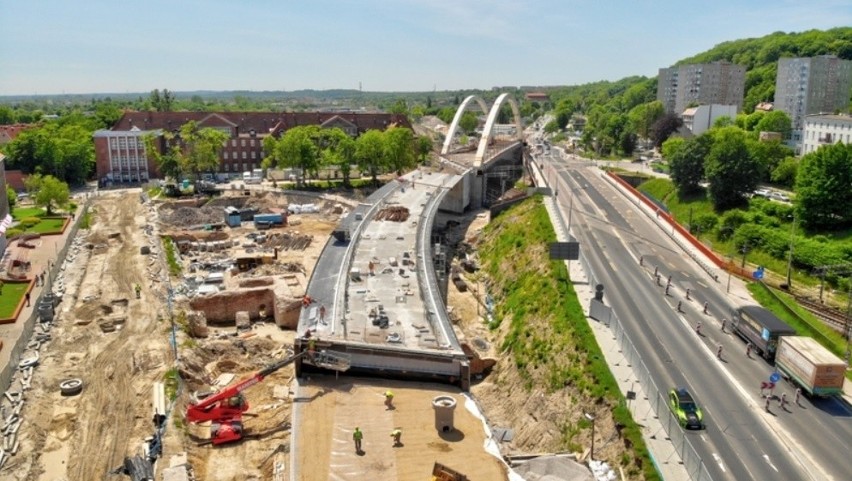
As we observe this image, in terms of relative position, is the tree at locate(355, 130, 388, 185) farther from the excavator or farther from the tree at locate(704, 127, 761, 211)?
the excavator

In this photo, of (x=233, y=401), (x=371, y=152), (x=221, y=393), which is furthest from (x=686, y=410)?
(x=371, y=152)

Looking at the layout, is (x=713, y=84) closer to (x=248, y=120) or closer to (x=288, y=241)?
(x=248, y=120)

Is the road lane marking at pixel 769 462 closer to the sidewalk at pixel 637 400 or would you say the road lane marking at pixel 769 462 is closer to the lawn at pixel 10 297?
the sidewalk at pixel 637 400

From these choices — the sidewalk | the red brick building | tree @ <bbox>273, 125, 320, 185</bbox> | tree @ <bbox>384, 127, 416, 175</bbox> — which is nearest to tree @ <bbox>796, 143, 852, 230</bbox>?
the sidewalk

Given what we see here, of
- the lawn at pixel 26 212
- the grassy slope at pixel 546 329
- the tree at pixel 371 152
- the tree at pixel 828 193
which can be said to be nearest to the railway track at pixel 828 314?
the tree at pixel 828 193

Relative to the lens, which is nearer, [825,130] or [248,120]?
[825,130]

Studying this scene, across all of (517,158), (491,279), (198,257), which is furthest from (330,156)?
(491,279)

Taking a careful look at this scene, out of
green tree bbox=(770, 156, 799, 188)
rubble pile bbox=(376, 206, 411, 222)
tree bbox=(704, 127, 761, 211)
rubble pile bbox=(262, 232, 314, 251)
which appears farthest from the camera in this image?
green tree bbox=(770, 156, 799, 188)
